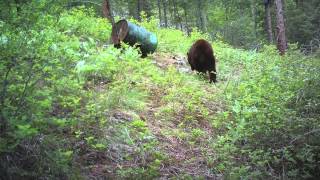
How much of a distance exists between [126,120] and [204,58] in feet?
14.2

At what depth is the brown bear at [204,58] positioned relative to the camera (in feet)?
33.1

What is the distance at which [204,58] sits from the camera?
33.3ft

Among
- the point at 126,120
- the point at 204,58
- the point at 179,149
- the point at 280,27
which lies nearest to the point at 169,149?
the point at 179,149

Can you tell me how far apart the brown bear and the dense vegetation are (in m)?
1.87

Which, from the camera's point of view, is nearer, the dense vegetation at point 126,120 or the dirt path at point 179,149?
the dense vegetation at point 126,120

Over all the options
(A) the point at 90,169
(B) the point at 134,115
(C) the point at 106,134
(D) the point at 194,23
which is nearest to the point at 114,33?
(B) the point at 134,115

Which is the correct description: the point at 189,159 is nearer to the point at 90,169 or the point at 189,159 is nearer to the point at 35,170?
the point at 90,169

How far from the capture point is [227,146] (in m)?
5.57

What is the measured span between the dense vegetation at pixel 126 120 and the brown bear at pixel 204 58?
1870 mm

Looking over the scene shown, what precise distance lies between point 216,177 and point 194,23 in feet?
128

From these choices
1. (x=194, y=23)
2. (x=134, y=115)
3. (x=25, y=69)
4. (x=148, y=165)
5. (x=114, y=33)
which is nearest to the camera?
(x=25, y=69)

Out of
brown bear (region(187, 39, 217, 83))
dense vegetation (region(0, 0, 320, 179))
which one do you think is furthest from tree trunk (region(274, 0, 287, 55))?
dense vegetation (region(0, 0, 320, 179))

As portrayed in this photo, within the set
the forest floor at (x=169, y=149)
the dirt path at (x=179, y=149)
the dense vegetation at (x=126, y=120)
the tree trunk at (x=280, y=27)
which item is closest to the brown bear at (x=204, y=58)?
the dense vegetation at (x=126, y=120)

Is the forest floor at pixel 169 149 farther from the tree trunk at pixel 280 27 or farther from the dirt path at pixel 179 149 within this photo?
the tree trunk at pixel 280 27
